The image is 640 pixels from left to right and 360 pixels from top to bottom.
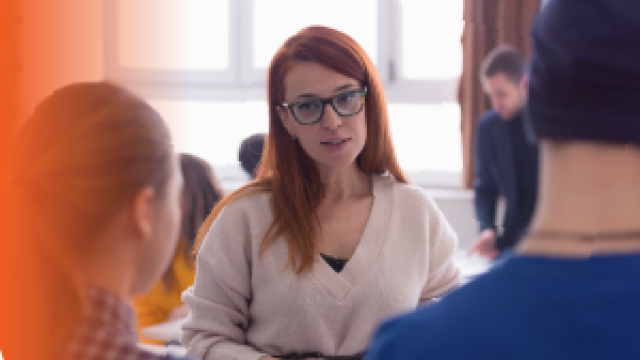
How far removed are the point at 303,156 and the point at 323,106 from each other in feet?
0.57

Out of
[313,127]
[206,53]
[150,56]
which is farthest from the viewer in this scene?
[206,53]

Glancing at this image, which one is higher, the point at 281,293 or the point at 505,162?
the point at 505,162

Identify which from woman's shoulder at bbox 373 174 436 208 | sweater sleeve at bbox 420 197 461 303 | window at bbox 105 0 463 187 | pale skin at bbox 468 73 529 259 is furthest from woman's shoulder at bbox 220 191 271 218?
window at bbox 105 0 463 187

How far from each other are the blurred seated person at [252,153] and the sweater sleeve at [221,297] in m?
1.06

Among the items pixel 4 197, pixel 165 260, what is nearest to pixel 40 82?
pixel 4 197

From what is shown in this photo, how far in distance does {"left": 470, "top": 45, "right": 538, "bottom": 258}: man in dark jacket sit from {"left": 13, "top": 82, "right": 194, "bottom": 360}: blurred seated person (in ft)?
6.65

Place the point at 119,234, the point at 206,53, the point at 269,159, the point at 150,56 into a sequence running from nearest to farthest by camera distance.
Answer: the point at 119,234, the point at 269,159, the point at 150,56, the point at 206,53

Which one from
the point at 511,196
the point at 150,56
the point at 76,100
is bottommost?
the point at 511,196

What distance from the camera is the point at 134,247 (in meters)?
0.72

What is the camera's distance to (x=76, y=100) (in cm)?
71

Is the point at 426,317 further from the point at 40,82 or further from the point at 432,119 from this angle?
the point at 432,119

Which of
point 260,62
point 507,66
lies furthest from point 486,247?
point 260,62

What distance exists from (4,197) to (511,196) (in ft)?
8.01

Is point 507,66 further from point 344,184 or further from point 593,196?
point 593,196
